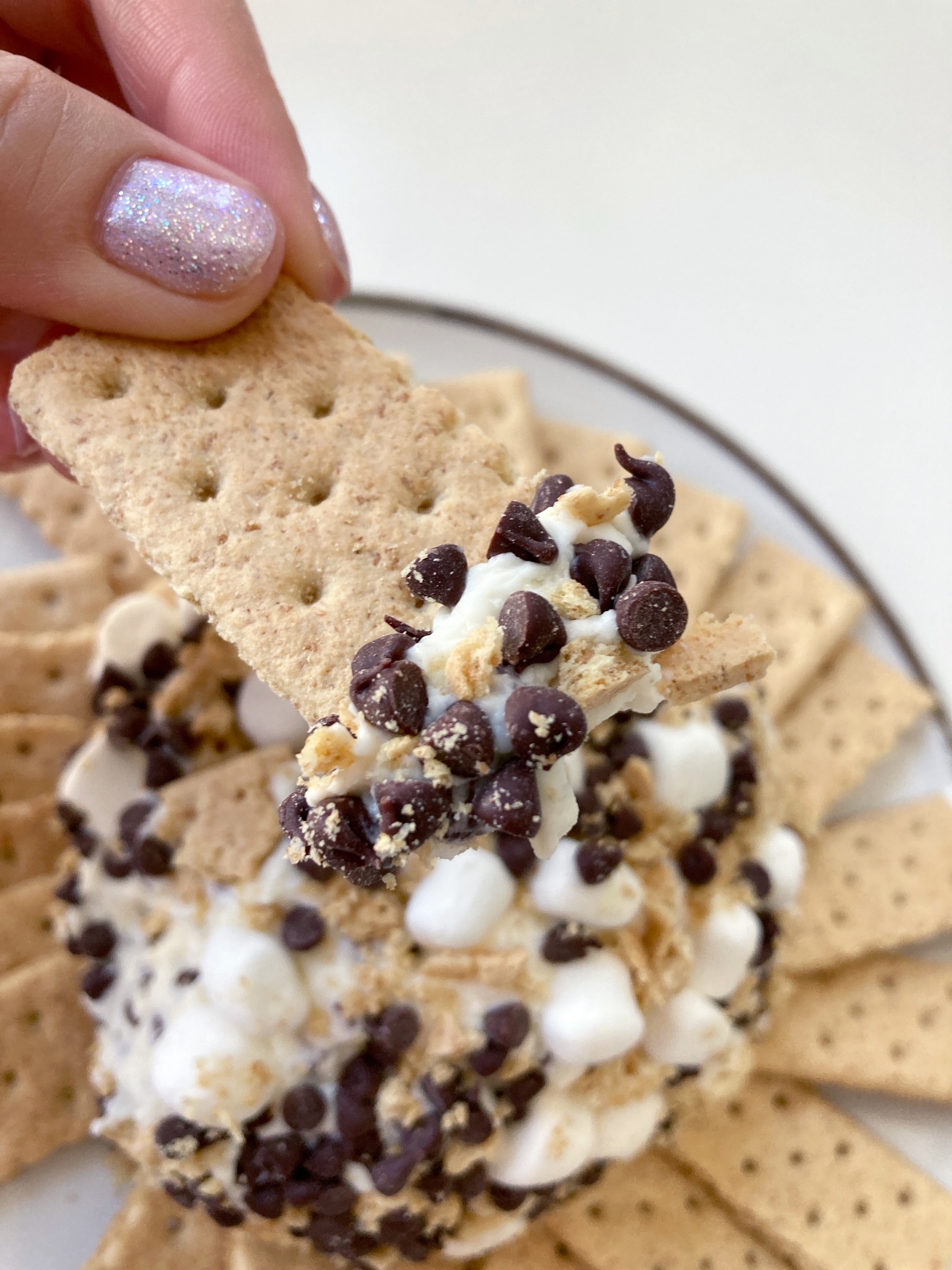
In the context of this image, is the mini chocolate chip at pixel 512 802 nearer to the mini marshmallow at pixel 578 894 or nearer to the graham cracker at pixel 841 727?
the mini marshmallow at pixel 578 894

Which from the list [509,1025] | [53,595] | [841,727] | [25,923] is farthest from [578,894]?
[53,595]

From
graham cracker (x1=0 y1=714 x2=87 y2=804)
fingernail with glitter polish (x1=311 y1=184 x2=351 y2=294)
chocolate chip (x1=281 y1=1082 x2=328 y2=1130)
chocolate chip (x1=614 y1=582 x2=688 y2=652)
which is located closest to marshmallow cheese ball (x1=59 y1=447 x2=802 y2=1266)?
chocolate chip (x1=281 y1=1082 x2=328 y2=1130)

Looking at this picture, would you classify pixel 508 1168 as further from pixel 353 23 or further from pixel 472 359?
pixel 353 23

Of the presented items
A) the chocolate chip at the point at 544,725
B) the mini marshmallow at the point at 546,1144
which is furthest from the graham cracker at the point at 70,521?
the chocolate chip at the point at 544,725

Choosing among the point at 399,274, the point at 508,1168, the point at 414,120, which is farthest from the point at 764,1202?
the point at 414,120

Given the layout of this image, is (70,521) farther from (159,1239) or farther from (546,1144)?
(546,1144)

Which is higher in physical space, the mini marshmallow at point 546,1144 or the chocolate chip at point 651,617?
the chocolate chip at point 651,617
